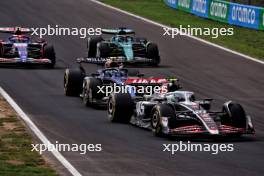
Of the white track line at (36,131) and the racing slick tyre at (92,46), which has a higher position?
the racing slick tyre at (92,46)

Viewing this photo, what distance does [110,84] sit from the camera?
27188mm

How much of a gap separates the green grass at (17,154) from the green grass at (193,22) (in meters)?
20.0

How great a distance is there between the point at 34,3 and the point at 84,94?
33496 millimetres

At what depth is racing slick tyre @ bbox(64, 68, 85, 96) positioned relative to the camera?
96.0ft

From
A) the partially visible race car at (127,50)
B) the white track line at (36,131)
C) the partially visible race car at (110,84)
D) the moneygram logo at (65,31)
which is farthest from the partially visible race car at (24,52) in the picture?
the moneygram logo at (65,31)

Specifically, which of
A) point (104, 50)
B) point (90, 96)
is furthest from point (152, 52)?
point (90, 96)

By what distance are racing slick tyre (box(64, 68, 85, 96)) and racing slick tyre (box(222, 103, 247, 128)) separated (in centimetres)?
784

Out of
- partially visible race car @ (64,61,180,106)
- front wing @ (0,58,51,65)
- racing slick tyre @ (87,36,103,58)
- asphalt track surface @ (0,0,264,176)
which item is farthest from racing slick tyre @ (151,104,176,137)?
racing slick tyre @ (87,36,103,58)

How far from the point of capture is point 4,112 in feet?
83.7

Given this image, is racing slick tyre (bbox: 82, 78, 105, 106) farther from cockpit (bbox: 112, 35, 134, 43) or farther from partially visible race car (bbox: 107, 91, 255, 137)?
cockpit (bbox: 112, 35, 134, 43)

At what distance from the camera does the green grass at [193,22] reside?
44.3 metres

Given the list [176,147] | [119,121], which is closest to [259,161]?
[176,147]

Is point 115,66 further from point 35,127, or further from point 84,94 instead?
point 35,127

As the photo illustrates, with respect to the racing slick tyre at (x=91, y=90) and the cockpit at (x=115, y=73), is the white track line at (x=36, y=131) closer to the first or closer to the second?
the racing slick tyre at (x=91, y=90)
